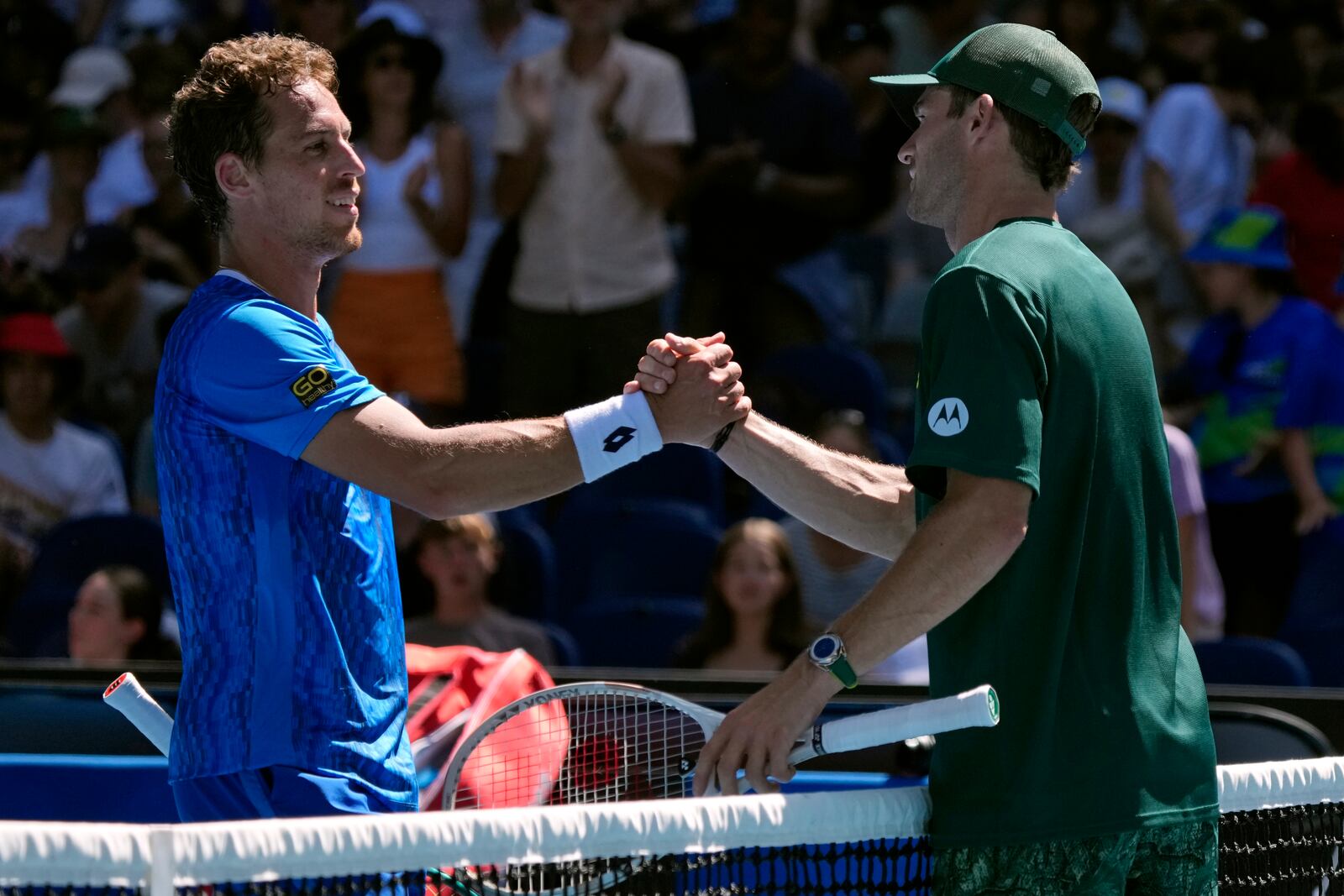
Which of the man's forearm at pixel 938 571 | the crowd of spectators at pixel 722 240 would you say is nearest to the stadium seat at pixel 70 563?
the crowd of spectators at pixel 722 240

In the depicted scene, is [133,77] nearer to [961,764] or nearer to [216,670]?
[216,670]

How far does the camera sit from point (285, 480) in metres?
2.89

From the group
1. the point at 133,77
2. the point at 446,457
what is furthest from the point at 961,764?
the point at 133,77

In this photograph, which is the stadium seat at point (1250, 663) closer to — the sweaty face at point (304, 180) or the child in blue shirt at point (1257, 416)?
the child in blue shirt at point (1257, 416)

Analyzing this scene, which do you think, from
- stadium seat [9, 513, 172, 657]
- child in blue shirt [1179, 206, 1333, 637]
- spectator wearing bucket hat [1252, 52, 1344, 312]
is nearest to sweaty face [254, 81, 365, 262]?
stadium seat [9, 513, 172, 657]

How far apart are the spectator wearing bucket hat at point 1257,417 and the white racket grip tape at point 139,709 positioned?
486 centimetres

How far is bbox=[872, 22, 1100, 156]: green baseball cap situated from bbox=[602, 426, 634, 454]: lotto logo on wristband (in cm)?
83

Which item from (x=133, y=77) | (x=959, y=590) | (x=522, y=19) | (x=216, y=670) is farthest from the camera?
(x=133, y=77)

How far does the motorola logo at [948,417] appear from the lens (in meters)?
2.67

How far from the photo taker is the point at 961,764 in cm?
273

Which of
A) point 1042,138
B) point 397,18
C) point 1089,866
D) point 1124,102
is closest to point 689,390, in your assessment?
point 1042,138

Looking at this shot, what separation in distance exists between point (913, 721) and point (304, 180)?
1.45m

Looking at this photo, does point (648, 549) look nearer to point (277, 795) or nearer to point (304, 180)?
point (304, 180)

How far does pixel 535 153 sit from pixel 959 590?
5.39m
